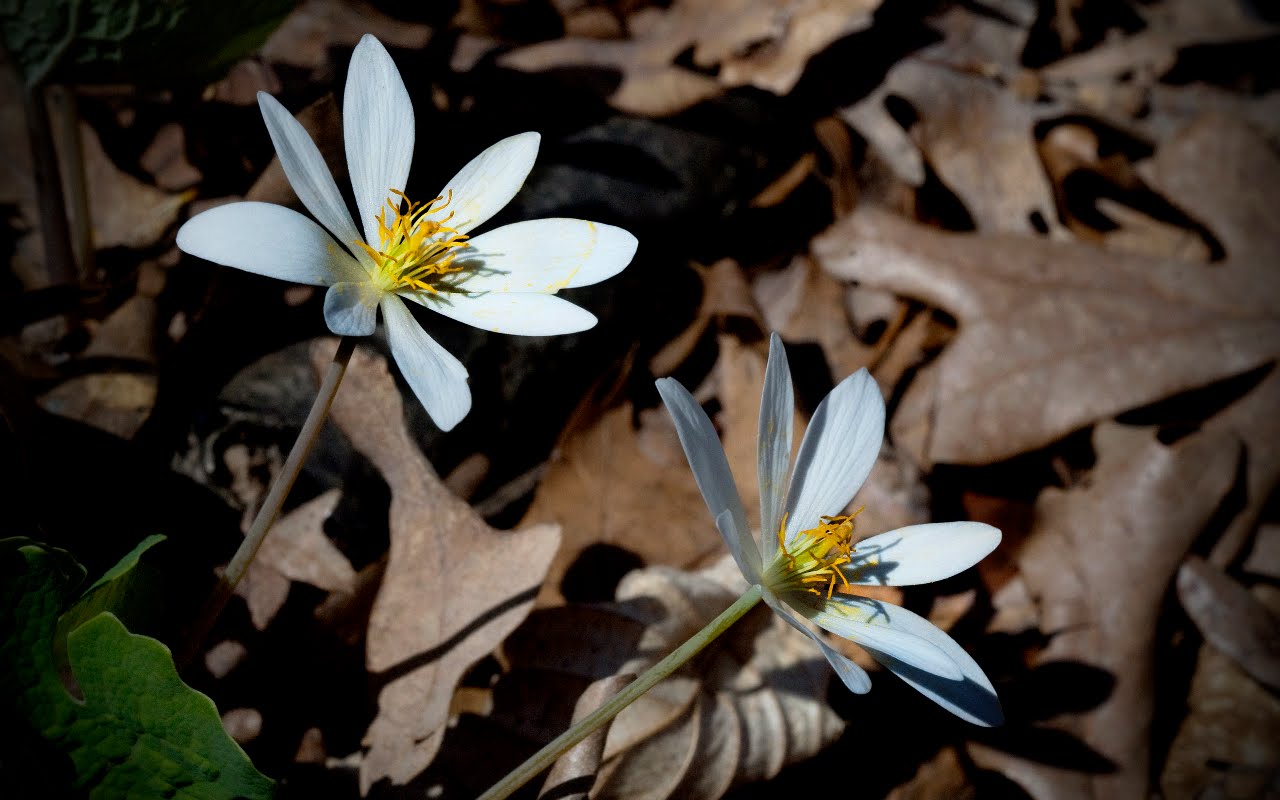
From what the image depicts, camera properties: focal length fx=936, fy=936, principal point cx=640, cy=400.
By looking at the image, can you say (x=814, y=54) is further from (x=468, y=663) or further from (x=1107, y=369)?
(x=468, y=663)

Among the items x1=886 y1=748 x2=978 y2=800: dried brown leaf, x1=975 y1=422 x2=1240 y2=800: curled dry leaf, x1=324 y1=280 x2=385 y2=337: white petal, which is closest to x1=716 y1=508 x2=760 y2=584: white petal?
x1=324 y1=280 x2=385 y2=337: white petal

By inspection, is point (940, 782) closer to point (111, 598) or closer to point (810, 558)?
point (810, 558)

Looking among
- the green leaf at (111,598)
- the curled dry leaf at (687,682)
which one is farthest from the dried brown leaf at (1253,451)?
the green leaf at (111,598)

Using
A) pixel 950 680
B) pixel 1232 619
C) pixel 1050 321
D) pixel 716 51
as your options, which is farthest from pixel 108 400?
pixel 1232 619

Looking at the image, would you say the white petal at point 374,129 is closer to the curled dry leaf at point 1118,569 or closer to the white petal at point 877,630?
the white petal at point 877,630

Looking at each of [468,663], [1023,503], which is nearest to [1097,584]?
[1023,503]

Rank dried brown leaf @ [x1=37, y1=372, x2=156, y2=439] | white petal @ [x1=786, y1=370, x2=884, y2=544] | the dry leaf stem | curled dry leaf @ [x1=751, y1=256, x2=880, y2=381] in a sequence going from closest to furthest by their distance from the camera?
white petal @ [x1=786, y1=370, x2=884, y2=544] < dried brown leaf @ [x1=37, y1=372, x2=156, y2=439] < the dry leaf stem < curled dry leaf @ [x1=751, y1=256, x2=880, y2=381]

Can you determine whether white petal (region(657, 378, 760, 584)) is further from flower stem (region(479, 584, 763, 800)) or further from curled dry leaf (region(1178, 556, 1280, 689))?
curled dry leaf (region(1178, 556, 1280, 689))
